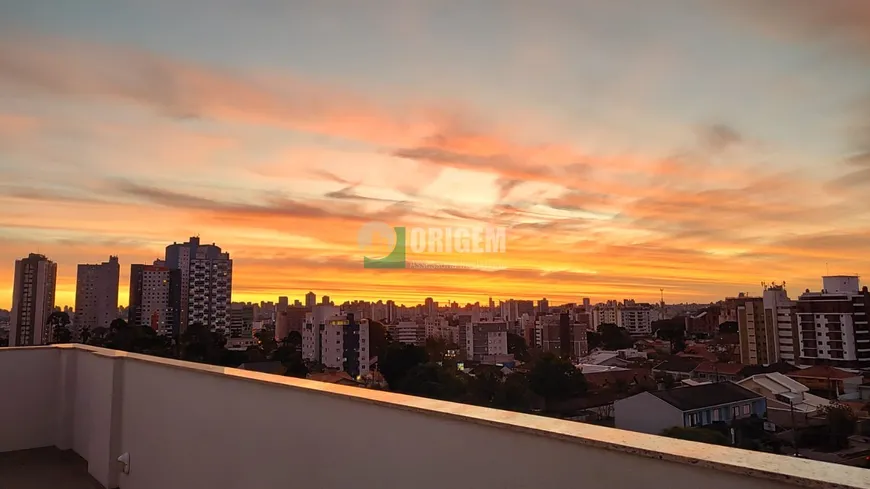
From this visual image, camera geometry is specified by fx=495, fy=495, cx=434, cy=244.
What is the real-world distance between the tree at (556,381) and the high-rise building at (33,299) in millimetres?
14788

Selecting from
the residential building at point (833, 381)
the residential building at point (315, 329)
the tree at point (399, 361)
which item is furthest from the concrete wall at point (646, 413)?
the residential building at point (315, 329)

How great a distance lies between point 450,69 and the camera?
738cm

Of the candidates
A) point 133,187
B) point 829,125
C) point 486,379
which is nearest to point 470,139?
point 133,187

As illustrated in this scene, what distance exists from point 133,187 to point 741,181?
1618cm

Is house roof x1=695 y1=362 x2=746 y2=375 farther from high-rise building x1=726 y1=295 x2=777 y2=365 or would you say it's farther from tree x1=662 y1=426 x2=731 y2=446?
tree x1=662 y1=426 x2=731 y2=446

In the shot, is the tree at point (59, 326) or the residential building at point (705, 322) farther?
the residential building at point (705, 322)

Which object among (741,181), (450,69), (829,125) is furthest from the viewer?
(741,181)

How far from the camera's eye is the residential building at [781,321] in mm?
18484

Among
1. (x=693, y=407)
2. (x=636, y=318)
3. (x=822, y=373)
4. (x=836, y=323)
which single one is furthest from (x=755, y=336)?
(x=636, y=318)

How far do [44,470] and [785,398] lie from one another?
14961mm

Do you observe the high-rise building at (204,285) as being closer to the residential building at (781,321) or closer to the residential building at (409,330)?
the residential building at (409,330)

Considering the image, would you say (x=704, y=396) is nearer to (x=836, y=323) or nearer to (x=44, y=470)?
(x=836, y=323)

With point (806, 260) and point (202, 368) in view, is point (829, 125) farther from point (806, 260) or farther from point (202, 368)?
point (202, 368)

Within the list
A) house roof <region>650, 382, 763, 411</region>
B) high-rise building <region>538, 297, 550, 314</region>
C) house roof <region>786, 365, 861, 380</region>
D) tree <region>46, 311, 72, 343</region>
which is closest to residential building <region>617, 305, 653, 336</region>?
high-rise building <region>538, 297, 550, 314</region>
